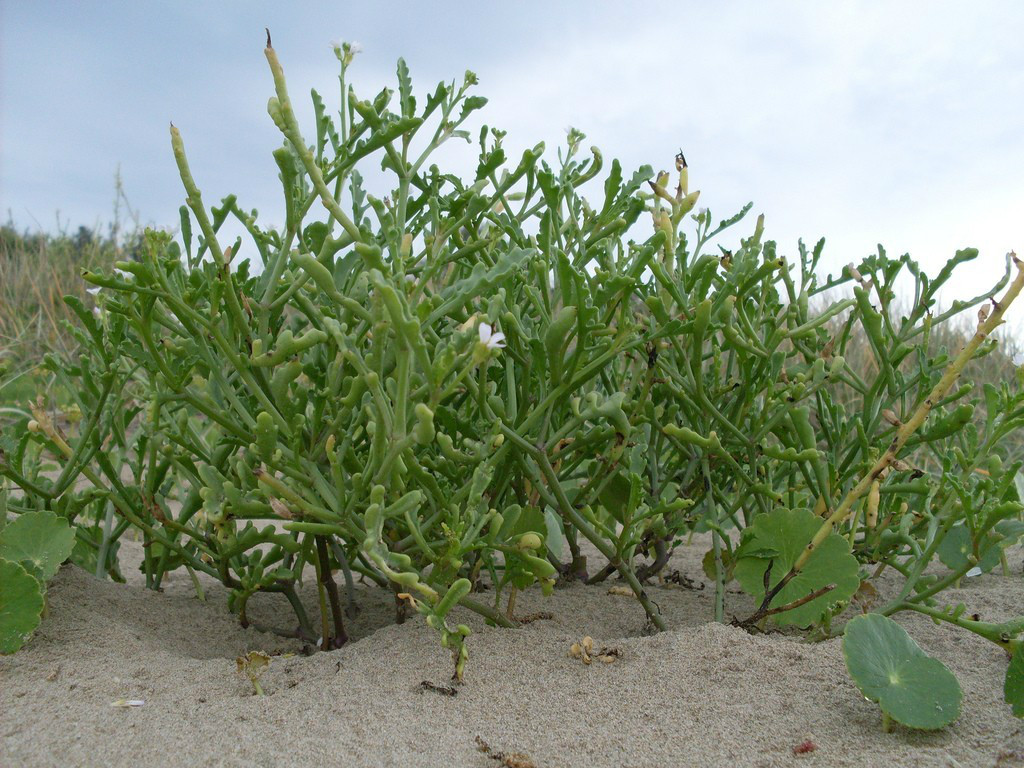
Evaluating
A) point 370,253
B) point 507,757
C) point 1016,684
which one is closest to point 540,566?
point 507,757

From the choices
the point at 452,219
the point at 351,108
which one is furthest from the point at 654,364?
the point at 351,108

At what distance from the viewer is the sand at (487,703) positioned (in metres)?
1.30

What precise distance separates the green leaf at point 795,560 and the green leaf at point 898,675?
0.73ft

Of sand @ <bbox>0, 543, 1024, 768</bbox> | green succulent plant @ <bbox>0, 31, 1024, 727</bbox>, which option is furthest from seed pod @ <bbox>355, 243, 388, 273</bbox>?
sand @ <bbox>0, 543, 1024, 768</bbox>

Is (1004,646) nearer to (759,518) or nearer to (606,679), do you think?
(759,518)

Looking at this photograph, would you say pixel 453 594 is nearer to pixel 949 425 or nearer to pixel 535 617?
pixel 535 617

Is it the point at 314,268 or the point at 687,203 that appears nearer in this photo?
the point at 314,268

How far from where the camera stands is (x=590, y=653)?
161cm

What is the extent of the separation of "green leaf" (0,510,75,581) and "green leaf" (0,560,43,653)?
0.13 m

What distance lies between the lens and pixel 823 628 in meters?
1.67

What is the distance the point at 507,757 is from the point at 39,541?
3.62 feet

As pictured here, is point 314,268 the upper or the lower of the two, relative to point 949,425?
upper

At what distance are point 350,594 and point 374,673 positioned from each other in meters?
0.49

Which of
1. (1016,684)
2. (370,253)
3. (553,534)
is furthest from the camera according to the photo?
(553,534)
